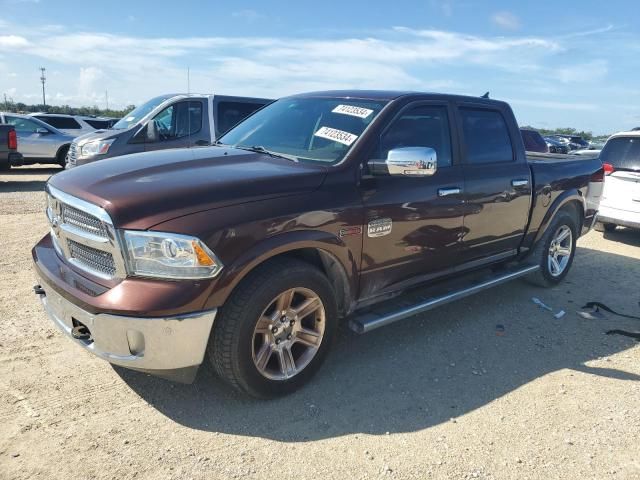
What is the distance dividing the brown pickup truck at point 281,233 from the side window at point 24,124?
12356 mm

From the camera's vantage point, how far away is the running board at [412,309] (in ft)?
11.6

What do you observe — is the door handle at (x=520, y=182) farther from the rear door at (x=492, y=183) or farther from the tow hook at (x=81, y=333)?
the tow hook at (x=81, y=333)

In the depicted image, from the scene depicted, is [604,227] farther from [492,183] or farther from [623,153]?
[492,183]

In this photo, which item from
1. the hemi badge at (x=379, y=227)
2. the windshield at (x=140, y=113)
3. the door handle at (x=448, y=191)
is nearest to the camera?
the hemi badge at (x=379, y=227)

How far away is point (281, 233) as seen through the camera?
301cm

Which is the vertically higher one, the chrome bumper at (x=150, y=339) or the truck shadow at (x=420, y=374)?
the chrome bumper at (x=150, y=339)

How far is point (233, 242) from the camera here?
9.16 feet

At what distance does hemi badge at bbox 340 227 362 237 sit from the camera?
10.9ft

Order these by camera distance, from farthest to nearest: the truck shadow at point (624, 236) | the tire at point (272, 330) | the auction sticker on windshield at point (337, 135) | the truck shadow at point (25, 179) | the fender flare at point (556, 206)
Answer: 1. the truck shadow at point (25, 179)
2. the truck shadow at point (624, 236)
3. the fender flare at point (556, 206)
4. the auction sticker on windshield at point (337, 135)
5. the tire at point (272, 330)

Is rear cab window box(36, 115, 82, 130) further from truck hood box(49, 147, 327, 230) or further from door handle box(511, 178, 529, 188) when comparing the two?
door handle box(511, 178, 529, 188)

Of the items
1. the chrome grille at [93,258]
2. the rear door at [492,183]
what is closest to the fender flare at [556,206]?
the rear door at [492,183]

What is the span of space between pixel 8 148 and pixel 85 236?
1026 cm

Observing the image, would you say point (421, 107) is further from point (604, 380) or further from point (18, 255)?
point (18, 255)

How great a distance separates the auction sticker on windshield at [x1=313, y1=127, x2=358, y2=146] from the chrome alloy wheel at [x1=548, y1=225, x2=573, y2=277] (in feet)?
10.1
